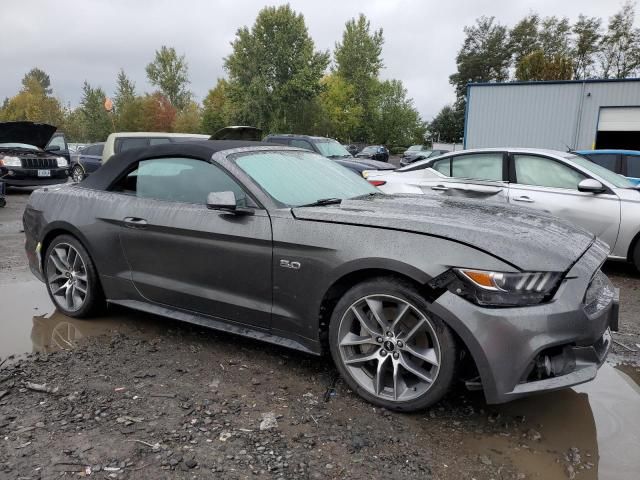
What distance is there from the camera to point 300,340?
9.91ft

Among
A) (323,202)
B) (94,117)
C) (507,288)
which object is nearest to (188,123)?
(94,117)

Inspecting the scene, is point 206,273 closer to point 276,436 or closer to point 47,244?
point 276,436

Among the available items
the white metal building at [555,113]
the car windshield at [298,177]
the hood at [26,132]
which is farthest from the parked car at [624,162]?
the hood at [26,132]

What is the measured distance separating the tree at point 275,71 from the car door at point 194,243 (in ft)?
125

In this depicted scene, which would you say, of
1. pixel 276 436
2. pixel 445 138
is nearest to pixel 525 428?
pixel 276 436

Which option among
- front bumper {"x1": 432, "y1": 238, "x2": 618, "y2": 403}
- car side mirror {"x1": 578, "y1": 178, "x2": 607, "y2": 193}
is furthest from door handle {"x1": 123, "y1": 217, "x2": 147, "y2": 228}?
car side mirror {"x1": 578, "y1": 178, "x2": 607, "y2": 193}

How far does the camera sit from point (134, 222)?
363cm

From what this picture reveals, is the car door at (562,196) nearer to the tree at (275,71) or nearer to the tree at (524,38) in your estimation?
the tree at (275,71)

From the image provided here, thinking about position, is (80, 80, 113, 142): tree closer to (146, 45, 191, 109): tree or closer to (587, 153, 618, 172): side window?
(146, 45, 191, 109): tree

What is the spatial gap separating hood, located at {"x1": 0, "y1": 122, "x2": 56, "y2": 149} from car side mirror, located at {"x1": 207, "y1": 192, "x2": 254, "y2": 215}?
11284mm

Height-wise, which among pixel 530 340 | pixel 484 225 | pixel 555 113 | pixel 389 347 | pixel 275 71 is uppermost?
pixel 275 71

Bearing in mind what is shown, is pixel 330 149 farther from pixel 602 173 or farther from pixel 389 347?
pixel 389 347

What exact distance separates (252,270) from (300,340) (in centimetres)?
52

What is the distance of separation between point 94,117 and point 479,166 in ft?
172
